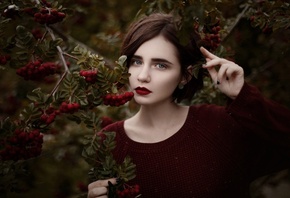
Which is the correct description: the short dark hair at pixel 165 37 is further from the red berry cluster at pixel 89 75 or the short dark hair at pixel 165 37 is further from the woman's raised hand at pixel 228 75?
the red berry cluster at pixel 89 75

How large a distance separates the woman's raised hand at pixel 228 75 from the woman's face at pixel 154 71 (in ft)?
0.63

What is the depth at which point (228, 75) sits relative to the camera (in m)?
1.76

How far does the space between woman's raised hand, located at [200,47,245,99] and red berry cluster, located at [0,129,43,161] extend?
28.4 inches

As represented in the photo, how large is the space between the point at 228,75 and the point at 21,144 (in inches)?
32.5

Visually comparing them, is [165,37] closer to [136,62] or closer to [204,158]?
[136,62]

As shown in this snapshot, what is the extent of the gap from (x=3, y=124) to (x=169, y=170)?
2.41 feet

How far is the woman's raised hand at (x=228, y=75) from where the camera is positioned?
175 cm

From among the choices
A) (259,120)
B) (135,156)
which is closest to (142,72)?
(135,156)

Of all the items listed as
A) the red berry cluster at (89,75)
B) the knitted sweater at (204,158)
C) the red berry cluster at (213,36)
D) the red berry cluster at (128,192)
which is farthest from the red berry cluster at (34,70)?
the red berry cluster at (213,36)

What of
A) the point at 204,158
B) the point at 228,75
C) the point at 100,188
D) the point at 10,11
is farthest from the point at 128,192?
the point at 10,11

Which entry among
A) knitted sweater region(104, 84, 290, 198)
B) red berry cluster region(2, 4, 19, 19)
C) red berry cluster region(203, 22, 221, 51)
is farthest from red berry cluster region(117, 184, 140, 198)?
red berry cluster region(2, 4, 19, 19)

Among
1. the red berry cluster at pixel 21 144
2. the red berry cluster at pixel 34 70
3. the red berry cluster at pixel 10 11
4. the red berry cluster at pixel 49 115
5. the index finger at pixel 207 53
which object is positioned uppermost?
the index finger at pixel 207 53

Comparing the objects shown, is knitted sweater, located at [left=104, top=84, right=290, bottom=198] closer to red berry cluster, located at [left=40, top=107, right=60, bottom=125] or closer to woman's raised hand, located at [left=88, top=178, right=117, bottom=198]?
woman's raised hand, located at [left=88, top=178, right=117, bottom=198]

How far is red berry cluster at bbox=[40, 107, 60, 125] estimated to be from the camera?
1.67 meters
